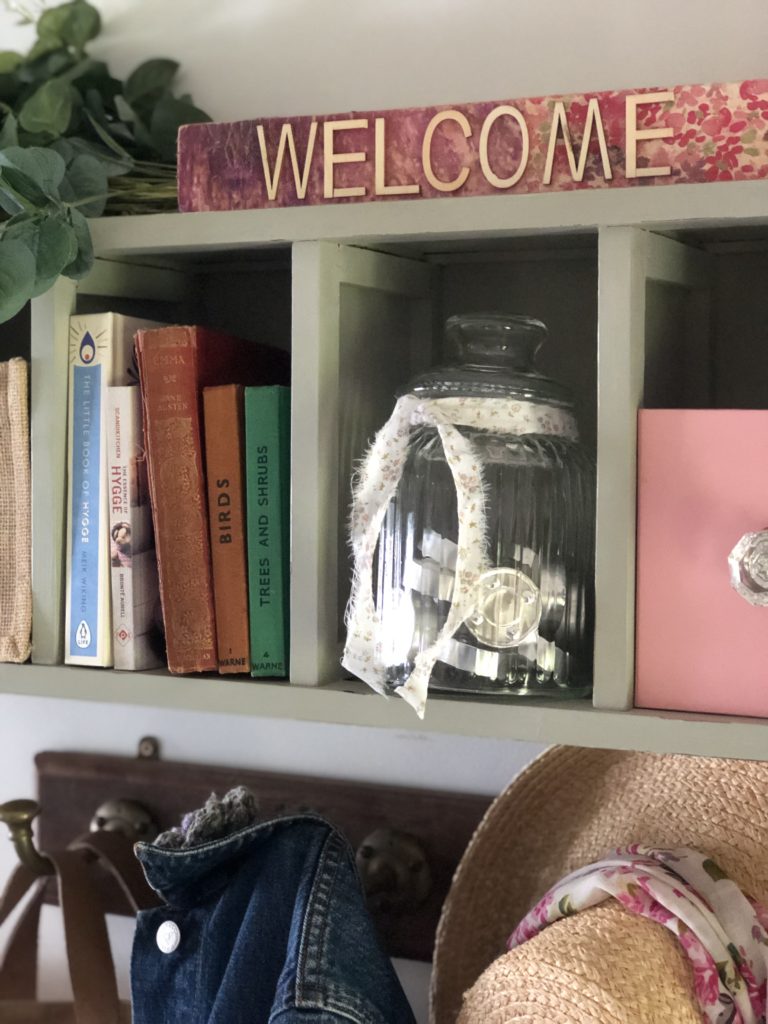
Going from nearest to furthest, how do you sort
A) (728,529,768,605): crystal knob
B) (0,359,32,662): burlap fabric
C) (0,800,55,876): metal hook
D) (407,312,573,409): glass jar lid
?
(728,529,768,605): crystal knob < (407,312,573,409): glass jar lid < (0,359,32,662): burlap fabric < (0,800,55,876): metal hook

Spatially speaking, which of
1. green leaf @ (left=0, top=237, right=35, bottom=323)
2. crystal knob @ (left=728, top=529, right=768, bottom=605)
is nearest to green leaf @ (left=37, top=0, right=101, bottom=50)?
green leaf @ (left=0, top=237, right=35, bottom=323)

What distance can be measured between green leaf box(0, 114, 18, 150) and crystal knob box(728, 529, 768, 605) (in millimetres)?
688

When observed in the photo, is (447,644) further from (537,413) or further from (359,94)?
Answer: (359,94)

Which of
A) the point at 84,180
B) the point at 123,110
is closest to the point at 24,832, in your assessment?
the point at 84,180

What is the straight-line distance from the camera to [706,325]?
3.08ft

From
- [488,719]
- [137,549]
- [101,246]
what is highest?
[101,246]

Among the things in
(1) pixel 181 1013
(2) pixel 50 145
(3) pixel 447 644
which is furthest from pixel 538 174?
(1) pixel 181 1013

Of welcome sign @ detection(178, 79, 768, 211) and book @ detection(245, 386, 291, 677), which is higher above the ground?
welcome sign @ detection(178, 79, 768, 211)

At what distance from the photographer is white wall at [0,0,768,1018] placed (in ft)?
3.15

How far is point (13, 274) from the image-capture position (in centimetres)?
83

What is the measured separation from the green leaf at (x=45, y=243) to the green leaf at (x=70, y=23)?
14.1 inches

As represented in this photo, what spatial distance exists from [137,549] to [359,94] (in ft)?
1.55

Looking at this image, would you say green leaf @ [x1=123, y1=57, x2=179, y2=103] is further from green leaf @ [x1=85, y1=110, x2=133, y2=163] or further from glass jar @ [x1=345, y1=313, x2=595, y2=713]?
glass jar @ [x1=345, y1=313, x2=595, y2=713]

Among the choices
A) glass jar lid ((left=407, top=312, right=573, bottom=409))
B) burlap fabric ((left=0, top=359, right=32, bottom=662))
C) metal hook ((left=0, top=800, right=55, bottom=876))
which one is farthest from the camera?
metal hook ((left=0, top=800, right=55, bottom=876))
